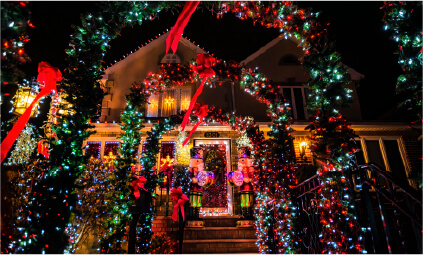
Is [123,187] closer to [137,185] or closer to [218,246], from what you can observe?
[137,185]

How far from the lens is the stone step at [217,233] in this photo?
7.75 metres

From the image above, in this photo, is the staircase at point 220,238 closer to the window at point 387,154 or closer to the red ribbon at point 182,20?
the red ribbon at point 182,20

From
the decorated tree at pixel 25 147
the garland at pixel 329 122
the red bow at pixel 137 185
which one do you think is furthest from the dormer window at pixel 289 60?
the decorated tree at pixel 25 147

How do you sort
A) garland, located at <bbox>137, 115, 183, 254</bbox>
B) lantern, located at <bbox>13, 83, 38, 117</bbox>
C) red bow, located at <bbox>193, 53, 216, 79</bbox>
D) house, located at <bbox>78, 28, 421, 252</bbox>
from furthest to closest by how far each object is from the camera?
house, located at <bbox>78, 28, 421, 252</bbox> < lantern, located at <bbox>13, 83, 38, 117</bbox> < red bow, located at <bbox>193, 53, 216, 79</bbox> < garland, located at <bbox>137, 115, 183, 254</bbox>

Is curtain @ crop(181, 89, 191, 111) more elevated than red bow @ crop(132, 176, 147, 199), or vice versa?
curtain @ crop(181, 89, 191, 111)

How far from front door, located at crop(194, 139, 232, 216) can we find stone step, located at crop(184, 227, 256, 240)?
2839 millimetres

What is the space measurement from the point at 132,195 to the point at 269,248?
11.5ft

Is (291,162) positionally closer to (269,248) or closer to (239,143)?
(269,248)

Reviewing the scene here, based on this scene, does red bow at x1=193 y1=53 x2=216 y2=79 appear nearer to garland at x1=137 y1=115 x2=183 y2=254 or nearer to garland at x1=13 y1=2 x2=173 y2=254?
garland at x1=137 y1=115 x2=183 y2=254

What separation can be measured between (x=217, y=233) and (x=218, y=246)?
771 mm

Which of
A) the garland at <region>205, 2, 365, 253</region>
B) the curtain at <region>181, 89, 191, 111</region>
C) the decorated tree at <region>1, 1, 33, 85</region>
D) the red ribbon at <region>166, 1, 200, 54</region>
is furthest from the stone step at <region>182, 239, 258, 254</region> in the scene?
the curtain at <region>181, 89, 191, 111</region>

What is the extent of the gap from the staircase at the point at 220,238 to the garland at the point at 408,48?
231 inches

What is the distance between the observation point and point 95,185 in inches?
315

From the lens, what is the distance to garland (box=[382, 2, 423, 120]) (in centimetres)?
271
